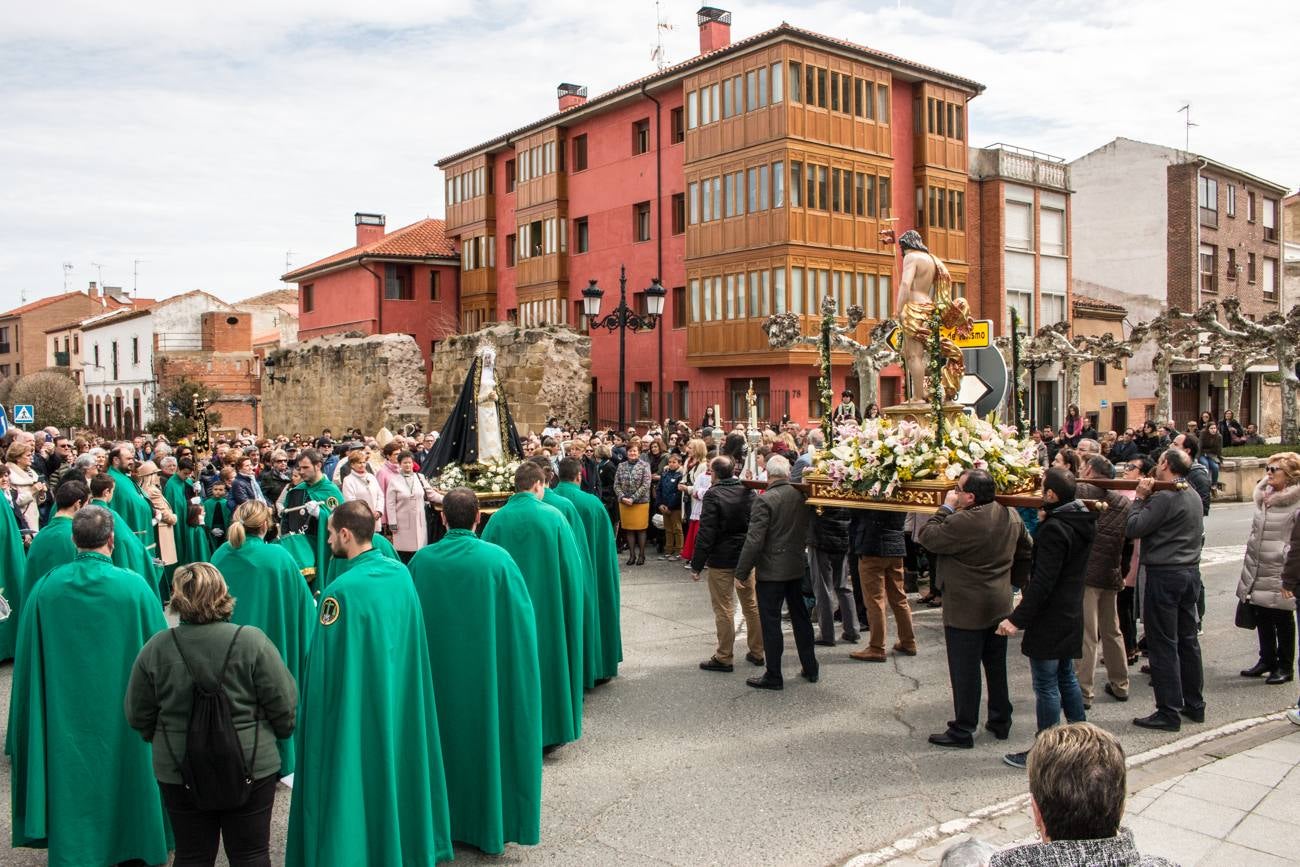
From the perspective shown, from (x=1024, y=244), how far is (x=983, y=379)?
1255 inches

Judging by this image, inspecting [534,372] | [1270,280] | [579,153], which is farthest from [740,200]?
[1270,280]

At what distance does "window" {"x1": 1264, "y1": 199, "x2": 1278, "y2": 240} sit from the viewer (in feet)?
169

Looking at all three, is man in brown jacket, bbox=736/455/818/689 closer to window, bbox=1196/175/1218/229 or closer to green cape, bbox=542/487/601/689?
green cape, bbox=542/487/601/689

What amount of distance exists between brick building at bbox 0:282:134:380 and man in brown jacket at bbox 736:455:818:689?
84133mm

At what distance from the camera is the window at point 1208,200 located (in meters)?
45.9

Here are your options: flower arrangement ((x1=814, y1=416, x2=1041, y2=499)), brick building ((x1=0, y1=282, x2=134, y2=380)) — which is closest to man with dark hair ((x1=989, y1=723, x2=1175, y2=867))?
flower arrangement ((x1=814, y1=416, x2=1041, y2=499))

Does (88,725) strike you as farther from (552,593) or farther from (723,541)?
(723,541)

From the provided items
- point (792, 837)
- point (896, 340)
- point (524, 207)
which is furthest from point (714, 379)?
Answer: point (792, 837)

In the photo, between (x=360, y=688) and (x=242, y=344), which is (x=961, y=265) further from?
(x=242, y=344)

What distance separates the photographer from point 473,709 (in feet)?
18.6

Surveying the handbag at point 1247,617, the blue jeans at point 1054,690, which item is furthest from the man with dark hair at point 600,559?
the handbag at point 1247,617

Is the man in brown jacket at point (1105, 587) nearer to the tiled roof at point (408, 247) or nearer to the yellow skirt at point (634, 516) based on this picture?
the yellow skirt at point (634, 516)

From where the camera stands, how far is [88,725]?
5383mm

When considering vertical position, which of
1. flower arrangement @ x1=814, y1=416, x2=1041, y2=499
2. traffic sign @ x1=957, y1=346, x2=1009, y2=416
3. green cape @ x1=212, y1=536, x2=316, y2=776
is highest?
traffic sign @ x1=957, y1=346, x2=1009, y2=416
